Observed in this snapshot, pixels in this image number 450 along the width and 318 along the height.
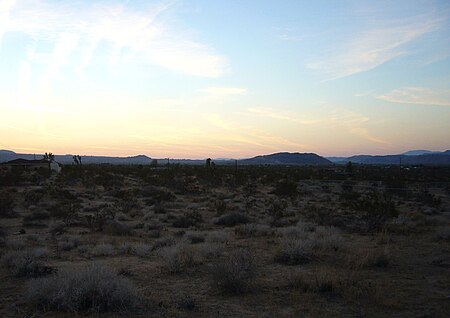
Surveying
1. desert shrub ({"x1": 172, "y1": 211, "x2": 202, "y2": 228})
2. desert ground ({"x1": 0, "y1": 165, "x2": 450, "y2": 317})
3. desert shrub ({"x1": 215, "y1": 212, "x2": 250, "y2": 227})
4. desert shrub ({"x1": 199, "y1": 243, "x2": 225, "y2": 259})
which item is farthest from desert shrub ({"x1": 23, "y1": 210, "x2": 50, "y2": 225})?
desert shrub ({"x1": 199, "y1": 243, "x2": 225, "y2": 259})

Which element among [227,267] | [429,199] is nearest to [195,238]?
[227,267]

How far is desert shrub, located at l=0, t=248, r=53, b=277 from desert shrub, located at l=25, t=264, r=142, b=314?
186cm

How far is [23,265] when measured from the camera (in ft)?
33.7

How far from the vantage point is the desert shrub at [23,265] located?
10125mm

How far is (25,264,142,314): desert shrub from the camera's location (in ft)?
25.4

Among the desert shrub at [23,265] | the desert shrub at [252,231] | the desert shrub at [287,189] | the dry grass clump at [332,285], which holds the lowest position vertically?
the desert shrub at [252,231]

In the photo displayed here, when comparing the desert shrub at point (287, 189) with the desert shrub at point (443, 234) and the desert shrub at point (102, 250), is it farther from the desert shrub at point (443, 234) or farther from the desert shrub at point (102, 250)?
the desert shrub at point (102, 250)

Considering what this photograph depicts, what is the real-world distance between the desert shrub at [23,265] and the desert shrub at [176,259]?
2.88 metres

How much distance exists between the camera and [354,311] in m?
7.84

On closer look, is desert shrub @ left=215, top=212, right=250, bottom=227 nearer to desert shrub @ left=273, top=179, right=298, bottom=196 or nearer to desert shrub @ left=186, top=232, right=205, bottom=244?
desert shrub @ left=186, top=232, right=205, bottom=244

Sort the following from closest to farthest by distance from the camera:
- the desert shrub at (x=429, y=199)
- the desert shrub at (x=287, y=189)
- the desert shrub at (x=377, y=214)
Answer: the desert shrub at (x=377, y=214) → the desert shrub at (x=429, y=199) → the desert shrub at (x=287, y=189)

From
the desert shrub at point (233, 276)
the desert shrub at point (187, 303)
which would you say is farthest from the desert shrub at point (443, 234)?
the desert shrub at point (187, 303)

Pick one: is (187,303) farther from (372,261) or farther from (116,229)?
(116,229)

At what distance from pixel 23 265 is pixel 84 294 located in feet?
10.9
